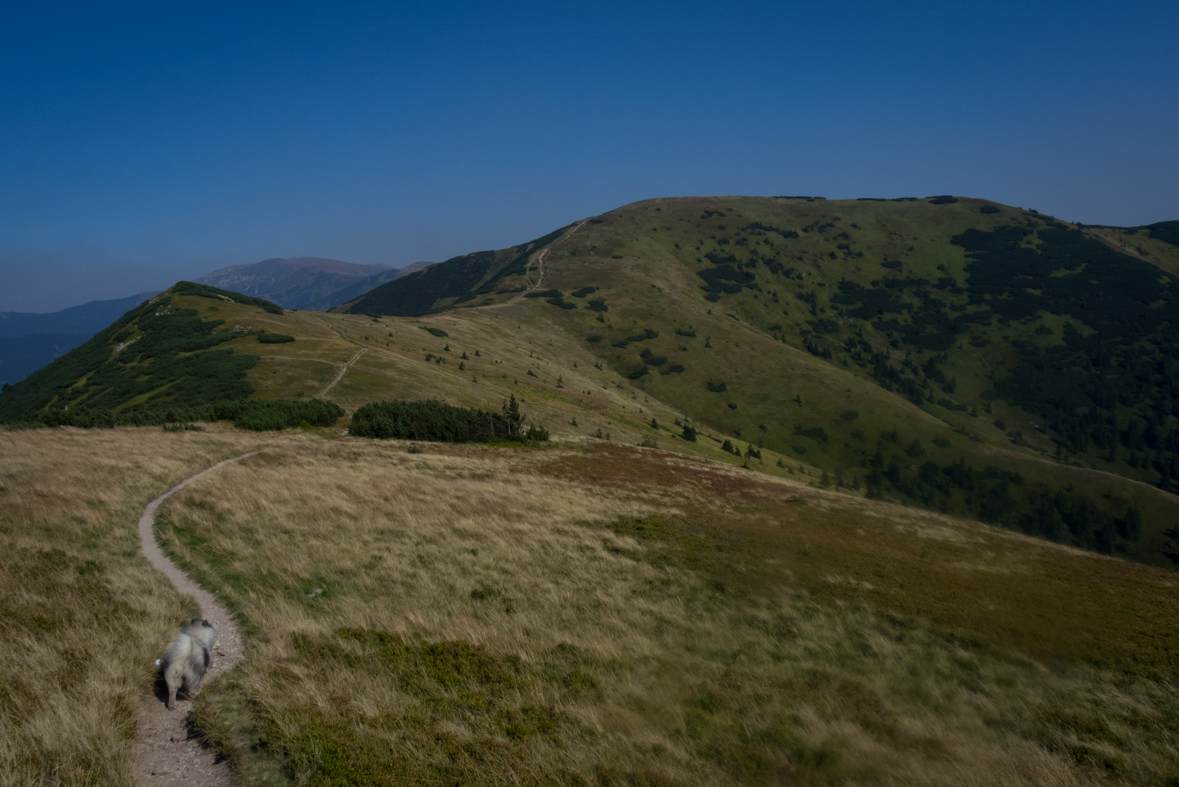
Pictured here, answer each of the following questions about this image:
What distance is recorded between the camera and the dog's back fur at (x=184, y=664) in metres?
7.08

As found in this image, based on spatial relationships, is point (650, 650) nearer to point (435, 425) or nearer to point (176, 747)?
point (176, 747)

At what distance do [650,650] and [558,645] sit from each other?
1.69m

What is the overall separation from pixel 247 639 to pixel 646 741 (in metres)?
6.70

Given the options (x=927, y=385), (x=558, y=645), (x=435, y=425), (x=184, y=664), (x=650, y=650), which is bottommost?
(x=927, y=385)

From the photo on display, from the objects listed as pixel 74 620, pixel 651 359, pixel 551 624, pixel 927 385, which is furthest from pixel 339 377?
pixel 927 385

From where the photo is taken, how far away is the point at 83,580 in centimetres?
995

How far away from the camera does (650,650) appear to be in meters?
9.80

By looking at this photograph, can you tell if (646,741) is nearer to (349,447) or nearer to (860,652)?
(860,652)

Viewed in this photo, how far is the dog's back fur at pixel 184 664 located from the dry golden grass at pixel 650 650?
0.43 m

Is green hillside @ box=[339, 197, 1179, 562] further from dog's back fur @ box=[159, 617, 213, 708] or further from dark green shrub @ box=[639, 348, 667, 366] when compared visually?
dog's back fur @ box=[159, 617, 213, 708]

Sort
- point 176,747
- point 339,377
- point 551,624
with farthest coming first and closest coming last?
1. point 339,377
2. point 551,624
3. point 176,747

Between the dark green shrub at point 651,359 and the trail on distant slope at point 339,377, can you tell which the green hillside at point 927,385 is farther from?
the trail on distant slope at point 339,377

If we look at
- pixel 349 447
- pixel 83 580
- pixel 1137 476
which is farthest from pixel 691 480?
pixel 1137 476

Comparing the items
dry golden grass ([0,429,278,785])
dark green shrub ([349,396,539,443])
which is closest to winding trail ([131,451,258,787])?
dry golden grass ([0,429,278,785])
